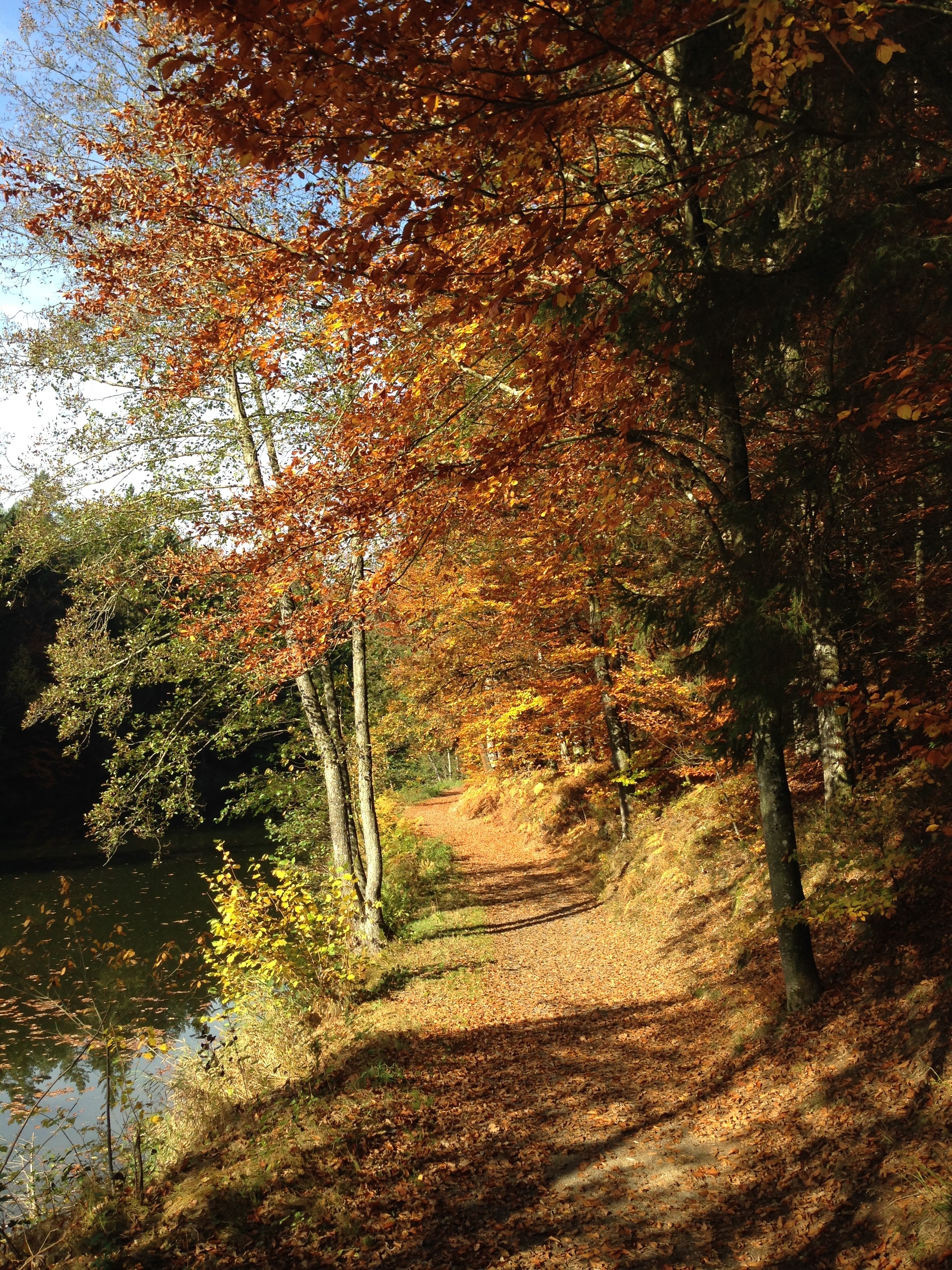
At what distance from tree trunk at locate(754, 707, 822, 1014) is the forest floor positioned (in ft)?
0.72

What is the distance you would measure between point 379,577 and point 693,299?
11.7 ft

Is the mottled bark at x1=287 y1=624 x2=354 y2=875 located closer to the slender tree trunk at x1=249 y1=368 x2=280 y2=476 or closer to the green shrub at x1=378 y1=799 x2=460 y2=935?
the green shrub at x1=378 y1=799 x2=460 y2=935

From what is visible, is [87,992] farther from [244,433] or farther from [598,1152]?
[598,1152]

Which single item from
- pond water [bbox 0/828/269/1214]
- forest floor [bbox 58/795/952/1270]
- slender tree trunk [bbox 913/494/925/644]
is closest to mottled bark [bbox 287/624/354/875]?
A: pond water [bbox 0/828/269/1214]

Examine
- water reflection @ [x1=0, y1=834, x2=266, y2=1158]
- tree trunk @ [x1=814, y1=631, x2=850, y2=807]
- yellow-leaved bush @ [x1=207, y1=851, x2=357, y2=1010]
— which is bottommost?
water reflection @ [x1=0, y1=834, x2=266, y2=1158]

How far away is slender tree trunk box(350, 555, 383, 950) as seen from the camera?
11797 mm

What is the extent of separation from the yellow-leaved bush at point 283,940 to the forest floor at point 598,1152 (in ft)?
4.52

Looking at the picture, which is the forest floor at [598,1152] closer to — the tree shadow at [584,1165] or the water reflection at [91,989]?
the tree shadow at [584,1165]

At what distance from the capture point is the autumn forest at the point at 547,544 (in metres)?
4.49

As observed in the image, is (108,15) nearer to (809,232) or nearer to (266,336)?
(266,336)

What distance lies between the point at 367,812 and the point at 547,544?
4.78 meters

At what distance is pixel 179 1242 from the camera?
15.6ft

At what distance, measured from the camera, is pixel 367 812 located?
39.3 ft

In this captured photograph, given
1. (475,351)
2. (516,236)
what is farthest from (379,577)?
(516,236)
